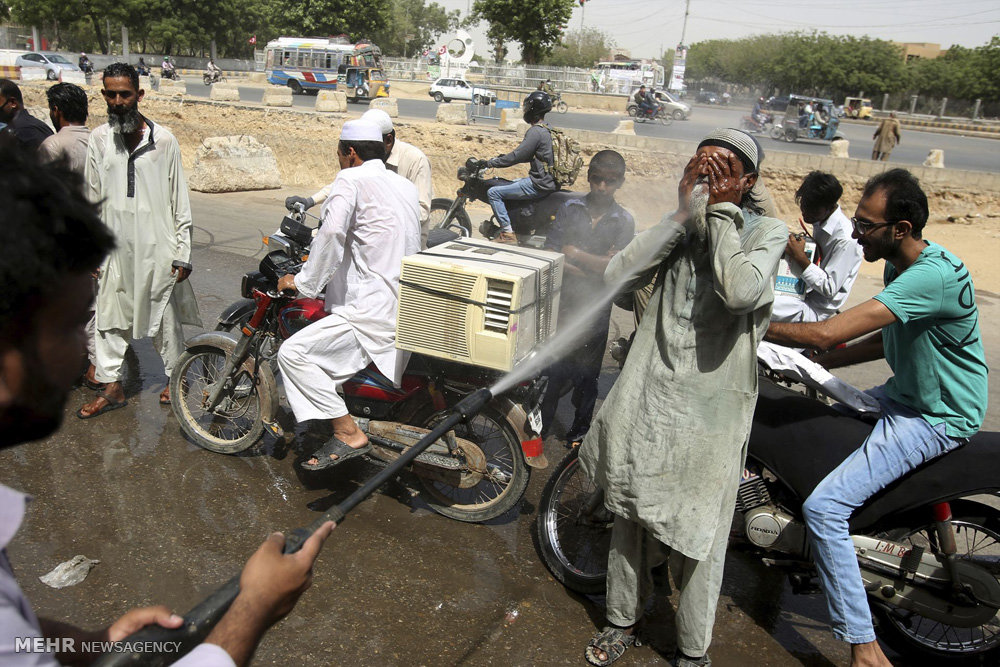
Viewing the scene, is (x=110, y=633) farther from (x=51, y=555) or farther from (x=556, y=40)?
(x=556, y=40)

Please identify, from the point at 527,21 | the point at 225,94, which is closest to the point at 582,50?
the point at 527,21

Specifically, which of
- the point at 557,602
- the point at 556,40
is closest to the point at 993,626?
the point at 557,602

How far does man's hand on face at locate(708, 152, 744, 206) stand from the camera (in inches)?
99.3

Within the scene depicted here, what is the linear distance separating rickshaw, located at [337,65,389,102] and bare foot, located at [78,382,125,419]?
108 ft

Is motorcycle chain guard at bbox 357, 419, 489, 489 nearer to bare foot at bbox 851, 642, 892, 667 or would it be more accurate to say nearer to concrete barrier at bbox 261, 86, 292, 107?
bare foot at bbox 851, 642, 892, 667

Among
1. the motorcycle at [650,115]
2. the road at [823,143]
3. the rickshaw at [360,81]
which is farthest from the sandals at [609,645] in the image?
the rickshaw at [360,81]

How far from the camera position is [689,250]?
270cm

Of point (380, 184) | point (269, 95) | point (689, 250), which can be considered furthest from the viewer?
point (269, 95)

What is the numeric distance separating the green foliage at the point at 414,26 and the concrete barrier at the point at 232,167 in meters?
65.9

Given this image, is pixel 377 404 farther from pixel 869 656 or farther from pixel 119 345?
pixel 869 656

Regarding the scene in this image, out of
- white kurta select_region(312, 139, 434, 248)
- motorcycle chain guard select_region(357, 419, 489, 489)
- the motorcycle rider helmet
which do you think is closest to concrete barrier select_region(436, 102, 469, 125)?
the motorcycle rider helmet

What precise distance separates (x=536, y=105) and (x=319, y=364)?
15.6ft

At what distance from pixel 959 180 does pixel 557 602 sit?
13.8 m

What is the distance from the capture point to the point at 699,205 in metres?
2.54
